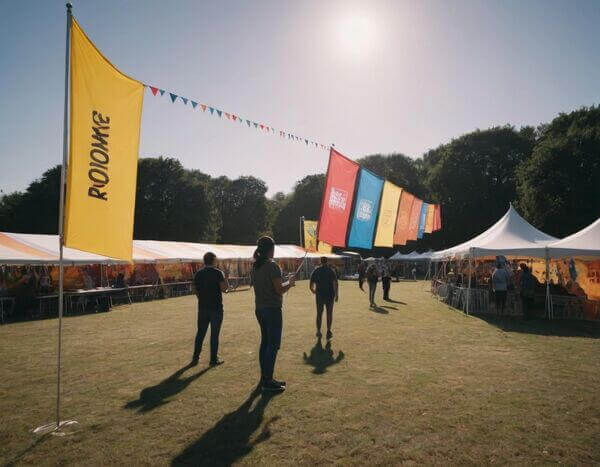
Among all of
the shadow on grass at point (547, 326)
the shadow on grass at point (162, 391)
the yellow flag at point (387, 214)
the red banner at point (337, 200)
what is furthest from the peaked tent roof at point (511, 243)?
the shadow on grass at point (162, 391)

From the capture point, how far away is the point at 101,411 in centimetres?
424

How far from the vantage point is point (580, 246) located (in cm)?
1173

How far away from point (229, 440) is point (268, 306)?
68.6 inches

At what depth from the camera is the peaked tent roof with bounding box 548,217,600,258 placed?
11.3 metres

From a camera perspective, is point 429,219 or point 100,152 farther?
point 429,219

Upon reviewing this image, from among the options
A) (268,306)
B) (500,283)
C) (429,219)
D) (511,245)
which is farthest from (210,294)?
(429,219)

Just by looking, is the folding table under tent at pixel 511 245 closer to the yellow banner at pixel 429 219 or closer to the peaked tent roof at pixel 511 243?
the peaked tent roof at pixel 511 243

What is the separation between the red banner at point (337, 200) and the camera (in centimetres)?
848

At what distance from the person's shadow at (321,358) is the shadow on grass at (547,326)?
17.8ft

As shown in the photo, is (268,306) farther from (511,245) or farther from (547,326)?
(511,245)

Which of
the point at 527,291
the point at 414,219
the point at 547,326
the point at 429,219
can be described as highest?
the point at 429,219

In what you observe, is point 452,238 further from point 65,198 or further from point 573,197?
point 65,198

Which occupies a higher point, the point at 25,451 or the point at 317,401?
the point at 317,401

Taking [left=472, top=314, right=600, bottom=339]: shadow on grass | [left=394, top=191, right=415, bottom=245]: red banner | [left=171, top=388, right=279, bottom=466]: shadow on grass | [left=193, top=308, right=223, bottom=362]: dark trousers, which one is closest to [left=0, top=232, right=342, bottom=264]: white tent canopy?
[left=193, top=308, right=223, bottom=362]: dark trousers
